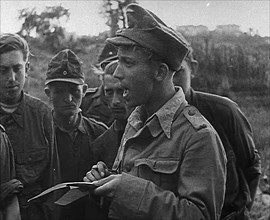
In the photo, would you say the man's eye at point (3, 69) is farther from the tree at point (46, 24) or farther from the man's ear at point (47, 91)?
the tree at point (46, 24)

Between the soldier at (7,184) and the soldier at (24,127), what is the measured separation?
77 millimetres

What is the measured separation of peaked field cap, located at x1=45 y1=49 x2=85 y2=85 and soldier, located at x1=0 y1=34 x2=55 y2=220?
0.42 feet

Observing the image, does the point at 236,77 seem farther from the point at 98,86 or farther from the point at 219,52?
the point at 98,86

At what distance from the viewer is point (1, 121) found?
7.04 ft

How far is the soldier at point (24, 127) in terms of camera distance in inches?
84.5

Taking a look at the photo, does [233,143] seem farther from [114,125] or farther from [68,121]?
[68,121]

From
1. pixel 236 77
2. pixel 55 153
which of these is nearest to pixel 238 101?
pixel 236 77

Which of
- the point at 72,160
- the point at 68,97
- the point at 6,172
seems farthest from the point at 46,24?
the point at 6,172

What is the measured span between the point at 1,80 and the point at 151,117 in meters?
0.83

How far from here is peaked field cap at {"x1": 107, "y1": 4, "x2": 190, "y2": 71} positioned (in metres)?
1.59

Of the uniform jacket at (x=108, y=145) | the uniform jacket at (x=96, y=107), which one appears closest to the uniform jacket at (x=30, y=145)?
the uniform jacket at (x=108, y=145)

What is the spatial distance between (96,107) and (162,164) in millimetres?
1120

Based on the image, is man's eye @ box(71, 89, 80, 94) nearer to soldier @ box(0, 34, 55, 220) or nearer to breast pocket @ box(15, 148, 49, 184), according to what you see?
soldier @ box(0, 34, 55, 220)

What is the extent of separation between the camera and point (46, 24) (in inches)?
106
